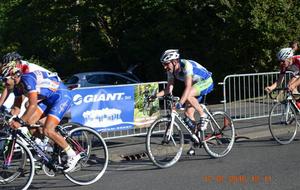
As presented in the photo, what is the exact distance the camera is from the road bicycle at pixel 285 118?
34.7ft

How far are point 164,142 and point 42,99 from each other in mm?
2105

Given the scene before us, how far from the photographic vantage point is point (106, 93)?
10.7 m

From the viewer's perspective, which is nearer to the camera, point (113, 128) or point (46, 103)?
point (46, 103)

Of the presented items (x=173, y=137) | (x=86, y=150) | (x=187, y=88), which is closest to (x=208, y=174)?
(x=173, y=137)

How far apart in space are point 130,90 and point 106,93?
0.57m

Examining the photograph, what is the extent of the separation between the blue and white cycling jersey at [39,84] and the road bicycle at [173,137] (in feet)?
5.61

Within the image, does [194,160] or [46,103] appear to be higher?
[46,103]

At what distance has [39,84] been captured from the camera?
7508mm

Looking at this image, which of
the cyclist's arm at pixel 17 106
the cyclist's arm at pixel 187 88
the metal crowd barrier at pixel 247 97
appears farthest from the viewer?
the metal crowd barrier at pixel 247 97

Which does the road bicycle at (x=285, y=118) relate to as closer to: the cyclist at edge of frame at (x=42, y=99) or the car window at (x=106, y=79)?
the cyclist at edge of frame at (x=42, y=99)

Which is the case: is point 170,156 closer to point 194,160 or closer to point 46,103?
point 194,160

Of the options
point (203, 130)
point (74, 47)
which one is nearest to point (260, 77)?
point (203, 130)

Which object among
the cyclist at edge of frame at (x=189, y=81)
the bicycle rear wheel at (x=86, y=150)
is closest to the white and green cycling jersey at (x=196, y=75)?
the cyclist at edge of frame at (x=189, y=81)

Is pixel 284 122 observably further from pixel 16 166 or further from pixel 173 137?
pixel 16 166
